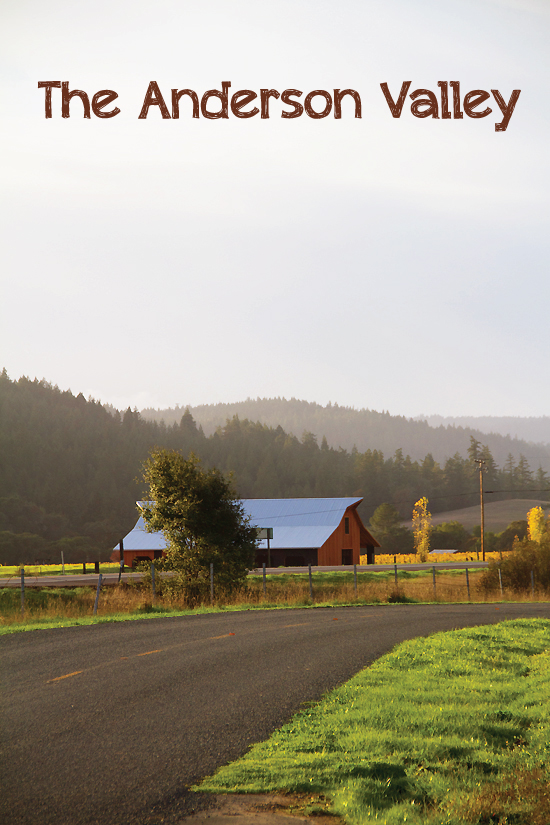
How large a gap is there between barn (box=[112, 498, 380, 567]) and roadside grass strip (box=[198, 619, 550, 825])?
59.2 metres

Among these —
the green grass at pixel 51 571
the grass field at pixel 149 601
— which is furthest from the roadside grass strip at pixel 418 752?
the green grass at pixel 51 571

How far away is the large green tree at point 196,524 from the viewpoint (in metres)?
30.6

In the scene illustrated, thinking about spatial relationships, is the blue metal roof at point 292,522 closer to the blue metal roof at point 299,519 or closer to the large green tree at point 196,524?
the blue metal roof at point 299,519

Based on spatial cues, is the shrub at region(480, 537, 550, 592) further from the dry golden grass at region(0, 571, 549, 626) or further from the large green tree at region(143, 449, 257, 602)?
the large green tree at region(143, 449, 257, 602)

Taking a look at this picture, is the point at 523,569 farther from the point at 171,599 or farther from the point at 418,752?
the point at 418,752

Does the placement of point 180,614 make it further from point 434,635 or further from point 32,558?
point 32,558

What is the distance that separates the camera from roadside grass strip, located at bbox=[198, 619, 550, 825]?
18.7 ft

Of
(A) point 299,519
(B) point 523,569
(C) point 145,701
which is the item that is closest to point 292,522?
(A) point 299,519

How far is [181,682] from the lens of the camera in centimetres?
1128

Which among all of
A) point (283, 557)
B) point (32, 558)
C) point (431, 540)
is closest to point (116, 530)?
point (32, 558)

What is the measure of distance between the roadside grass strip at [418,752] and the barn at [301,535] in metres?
59.2

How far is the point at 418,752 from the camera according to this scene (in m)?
7.08

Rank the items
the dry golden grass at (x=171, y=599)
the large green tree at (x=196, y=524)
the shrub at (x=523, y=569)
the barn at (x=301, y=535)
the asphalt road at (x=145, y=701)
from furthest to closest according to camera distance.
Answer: the barn at (x=301, y=535) < the shrub at (x=523, y=569) < the large green tree at (x=196, y=524) < the dry golden grass at (x=171, y=599) < the asphalt road at (x=145, y=701)

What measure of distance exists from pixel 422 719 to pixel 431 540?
160488mm
